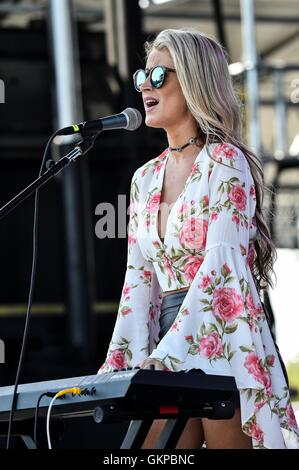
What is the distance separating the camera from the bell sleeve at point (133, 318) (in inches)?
124

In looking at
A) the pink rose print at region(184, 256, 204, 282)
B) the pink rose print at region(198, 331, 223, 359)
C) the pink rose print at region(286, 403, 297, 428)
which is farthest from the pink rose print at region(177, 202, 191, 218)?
the pink rose print at region(286, 403, 297, 428)

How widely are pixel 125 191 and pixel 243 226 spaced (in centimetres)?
413

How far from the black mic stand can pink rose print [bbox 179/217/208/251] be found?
0.33 m

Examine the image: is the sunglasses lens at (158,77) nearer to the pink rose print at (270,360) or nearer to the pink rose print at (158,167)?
the pink rose print at (158,167)

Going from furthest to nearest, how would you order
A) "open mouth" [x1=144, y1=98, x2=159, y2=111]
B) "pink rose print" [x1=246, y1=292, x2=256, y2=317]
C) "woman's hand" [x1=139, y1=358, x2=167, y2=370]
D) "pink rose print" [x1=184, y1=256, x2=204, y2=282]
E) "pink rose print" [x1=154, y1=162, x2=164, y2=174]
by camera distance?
"pink rose print" [x1=154, y1=162, x2=164, y2=174] < "open mouth" [x1=144, y1=98, x2=159, y2=111] < "pink rose print" [x1=184, y1=256, x2=204, y2=282] < "pink rose print" [x1=246, y1=292, x2=256, y2=317] < "woman's hand" [x1=139, y1=358, x2=167, y2=370]

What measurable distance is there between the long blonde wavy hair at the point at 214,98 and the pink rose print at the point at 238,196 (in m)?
0.11

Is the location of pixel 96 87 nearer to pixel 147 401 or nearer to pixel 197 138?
pixel 197 138

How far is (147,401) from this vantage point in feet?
8.09

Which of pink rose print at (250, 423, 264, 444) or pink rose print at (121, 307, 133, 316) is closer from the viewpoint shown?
pink rose print at (250, 423, 264, 444)

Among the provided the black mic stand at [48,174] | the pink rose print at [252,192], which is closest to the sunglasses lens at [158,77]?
the black mic stand at [48,174]

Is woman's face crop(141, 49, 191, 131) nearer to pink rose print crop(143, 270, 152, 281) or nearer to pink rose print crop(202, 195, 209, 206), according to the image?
pink rose print crop(202, 195, 209, 206)

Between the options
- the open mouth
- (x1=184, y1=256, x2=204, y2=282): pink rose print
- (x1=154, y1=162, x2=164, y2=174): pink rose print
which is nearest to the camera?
(x1=184, y1=256, x2=204, y2=282): pink rose print

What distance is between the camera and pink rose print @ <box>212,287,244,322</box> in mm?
2906

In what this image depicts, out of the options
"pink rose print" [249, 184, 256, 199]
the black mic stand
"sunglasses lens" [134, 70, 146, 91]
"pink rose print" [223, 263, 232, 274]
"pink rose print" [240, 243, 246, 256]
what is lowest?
"pink rose print" [223, 263, 232, 274]
